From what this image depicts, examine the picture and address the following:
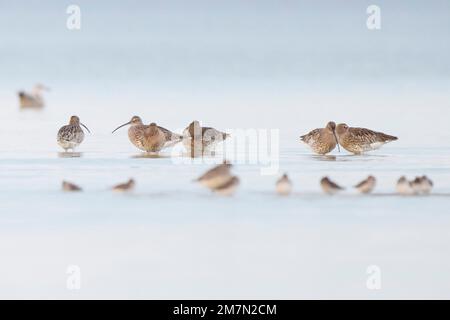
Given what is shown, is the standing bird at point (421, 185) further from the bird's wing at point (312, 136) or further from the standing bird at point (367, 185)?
the bird's wing at point (312, 136)

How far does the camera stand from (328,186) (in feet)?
28.5

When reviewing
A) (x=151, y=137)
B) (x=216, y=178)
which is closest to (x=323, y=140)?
(x=151, y=137)

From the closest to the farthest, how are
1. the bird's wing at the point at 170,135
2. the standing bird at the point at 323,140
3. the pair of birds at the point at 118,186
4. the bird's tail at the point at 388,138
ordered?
the pair of birds at the point at 118,186
the standing bird at the point at 323,140
the bird's tail at the point at 388,138
the bird's wing at the point at 170,135

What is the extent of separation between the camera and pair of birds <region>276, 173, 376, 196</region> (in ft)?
28.5

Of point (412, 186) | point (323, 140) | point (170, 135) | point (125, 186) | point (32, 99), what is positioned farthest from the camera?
point (32, 99)

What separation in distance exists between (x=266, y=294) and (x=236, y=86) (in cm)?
940

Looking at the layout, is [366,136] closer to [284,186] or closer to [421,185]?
[421,185]

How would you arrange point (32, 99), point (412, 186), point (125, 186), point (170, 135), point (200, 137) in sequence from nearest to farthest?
point (412, 186), point (125, 186), point (200, 137), point (170, 135), point (32, 99)

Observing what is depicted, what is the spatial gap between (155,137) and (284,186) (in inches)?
102

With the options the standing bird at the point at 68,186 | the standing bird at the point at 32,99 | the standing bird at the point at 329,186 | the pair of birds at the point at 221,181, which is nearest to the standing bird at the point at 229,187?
the pair of birds at the point at 221,181

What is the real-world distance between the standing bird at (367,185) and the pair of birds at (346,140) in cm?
204

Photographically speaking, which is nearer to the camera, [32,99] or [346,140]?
[346,140]

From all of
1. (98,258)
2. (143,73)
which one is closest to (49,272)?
(98,258)

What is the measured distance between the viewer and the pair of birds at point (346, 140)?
1081 cm
